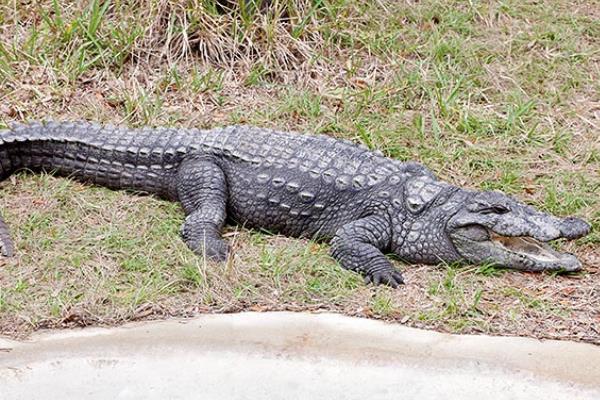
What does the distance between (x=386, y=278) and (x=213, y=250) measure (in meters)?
0.93

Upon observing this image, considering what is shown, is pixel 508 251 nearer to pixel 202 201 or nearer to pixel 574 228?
pixel 574 228

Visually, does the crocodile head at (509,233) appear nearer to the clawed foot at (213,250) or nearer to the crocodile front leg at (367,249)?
the crocodile front leg at (367,249)

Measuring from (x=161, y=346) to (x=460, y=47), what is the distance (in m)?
3.88

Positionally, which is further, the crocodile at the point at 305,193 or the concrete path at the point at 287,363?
the crocodile at the point at 305,193

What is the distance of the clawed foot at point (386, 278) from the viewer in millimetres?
4594

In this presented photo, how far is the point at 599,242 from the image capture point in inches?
198

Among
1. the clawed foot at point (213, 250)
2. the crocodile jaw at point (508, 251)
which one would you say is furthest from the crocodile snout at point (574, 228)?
the clawed foot at point (213, 250)

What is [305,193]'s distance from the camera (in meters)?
5.11

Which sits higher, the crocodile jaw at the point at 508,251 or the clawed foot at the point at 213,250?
the crocodile jaw at the point at 508,251

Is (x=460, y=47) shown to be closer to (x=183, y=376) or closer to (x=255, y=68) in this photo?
(x=255, y=68)

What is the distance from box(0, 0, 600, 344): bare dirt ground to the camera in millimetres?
4387

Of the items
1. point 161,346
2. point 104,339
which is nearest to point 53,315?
point 104,339

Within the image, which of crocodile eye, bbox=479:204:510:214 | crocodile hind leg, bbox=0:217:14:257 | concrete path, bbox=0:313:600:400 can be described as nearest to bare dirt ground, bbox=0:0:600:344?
crocodile hind leg, bbox=0:217:14:257

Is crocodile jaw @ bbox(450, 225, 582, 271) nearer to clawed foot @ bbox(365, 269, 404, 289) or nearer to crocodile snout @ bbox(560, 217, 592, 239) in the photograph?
crocodile snout @ bbox(560, 217, 592, 239)
